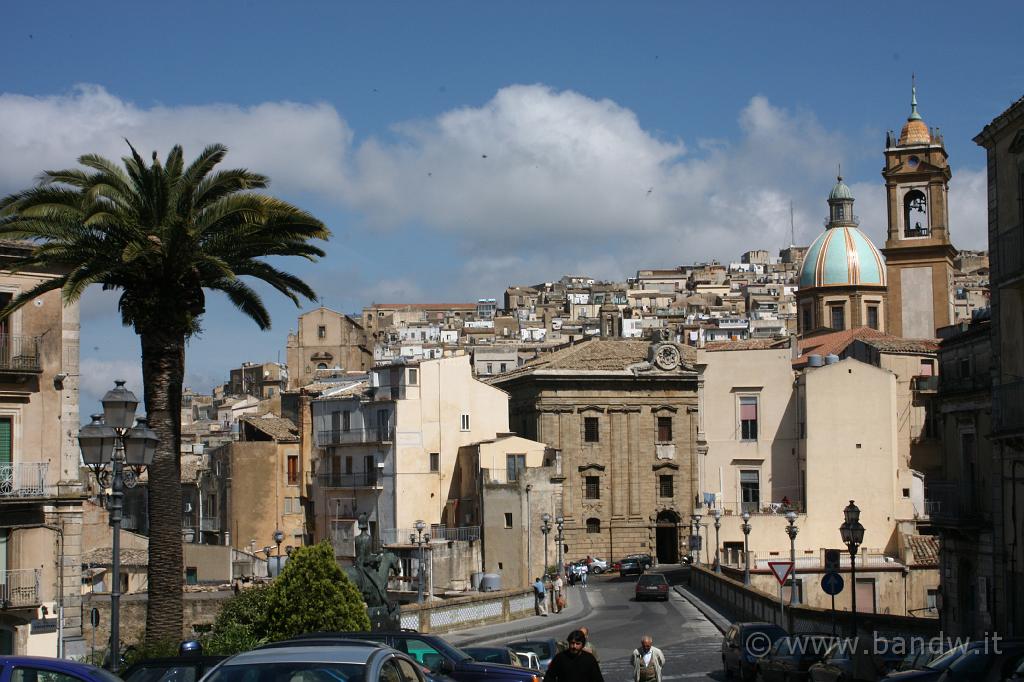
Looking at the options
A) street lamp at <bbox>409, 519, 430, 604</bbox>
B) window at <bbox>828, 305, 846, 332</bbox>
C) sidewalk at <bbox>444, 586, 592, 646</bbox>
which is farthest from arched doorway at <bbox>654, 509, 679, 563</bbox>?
sidewalk at <bbox>444, 586, 592, 646</bbox>

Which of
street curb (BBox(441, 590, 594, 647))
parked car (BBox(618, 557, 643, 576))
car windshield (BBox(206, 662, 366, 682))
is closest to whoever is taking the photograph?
car windshield (BBox(206, 662, 366, 682))

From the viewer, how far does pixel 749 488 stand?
63156mm

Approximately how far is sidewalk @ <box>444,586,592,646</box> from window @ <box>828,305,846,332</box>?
3952cm

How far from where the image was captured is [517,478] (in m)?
66.6

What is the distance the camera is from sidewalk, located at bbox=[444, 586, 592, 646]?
4038 centimetres

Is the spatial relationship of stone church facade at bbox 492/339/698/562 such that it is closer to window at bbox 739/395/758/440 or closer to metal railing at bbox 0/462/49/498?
window at bbox 739/395/758/440

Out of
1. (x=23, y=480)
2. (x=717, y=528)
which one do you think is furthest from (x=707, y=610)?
(x=23, y=480)

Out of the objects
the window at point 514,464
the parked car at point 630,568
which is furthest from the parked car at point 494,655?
the parked car at point 630,568

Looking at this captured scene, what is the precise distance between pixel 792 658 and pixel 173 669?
1293 centimetres

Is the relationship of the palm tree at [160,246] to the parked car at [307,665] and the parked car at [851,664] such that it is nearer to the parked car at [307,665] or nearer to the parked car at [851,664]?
the parked car at [851,664]

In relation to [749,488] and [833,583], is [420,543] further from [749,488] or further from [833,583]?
[833,583]

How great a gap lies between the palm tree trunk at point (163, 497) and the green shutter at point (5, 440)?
34.2 feet

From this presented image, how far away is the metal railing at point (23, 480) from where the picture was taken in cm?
3381

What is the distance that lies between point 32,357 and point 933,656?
21810 mm
